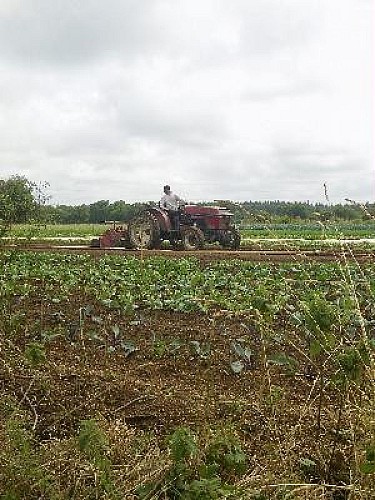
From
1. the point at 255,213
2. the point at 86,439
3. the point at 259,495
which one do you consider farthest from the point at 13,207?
the point at 259,495

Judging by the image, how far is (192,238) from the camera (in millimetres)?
20406

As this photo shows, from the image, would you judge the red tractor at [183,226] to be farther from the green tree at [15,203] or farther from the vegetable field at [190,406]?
the green tree at [15,203]

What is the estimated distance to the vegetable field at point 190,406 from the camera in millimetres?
2908

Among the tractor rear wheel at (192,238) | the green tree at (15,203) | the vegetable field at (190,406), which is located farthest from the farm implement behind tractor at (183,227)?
the green tree at (15,203)

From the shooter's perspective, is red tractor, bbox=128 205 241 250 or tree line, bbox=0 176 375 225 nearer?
tree line, bbox=0 176 375 225

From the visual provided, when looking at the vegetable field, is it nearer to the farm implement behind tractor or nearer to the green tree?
the green tree

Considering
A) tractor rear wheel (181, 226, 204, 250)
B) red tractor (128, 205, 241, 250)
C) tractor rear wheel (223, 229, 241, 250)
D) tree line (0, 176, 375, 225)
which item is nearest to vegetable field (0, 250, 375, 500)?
tree line (0, 176, 375, 225)

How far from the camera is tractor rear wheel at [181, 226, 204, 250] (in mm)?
20031

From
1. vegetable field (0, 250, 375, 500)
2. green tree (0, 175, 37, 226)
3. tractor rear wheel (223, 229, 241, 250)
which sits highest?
green tree (0, 175, 37, 226)

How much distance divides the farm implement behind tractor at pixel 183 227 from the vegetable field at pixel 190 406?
11133 mm

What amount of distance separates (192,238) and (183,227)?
1.70 ft

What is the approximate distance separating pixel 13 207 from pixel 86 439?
12.6ft

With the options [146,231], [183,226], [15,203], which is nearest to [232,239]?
[183,226]

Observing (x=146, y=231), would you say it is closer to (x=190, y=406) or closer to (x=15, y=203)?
(x=15, y=203)
